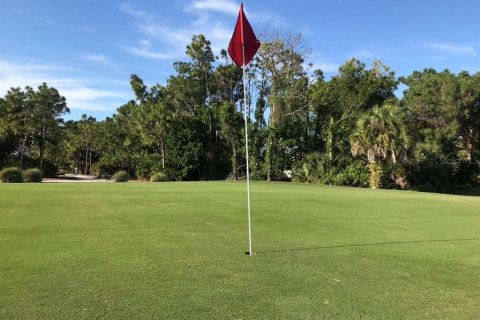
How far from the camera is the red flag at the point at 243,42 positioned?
21.2ft

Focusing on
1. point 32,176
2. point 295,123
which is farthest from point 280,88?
point 32,176

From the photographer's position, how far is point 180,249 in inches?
246

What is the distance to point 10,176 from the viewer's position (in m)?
23.2

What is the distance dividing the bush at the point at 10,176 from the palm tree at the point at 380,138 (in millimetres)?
20021

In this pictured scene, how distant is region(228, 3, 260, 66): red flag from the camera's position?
647 cm

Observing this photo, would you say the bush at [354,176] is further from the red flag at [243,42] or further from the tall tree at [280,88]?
the red flag at [243,42]

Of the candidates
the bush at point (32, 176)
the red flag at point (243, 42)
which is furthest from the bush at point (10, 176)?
the red flag at point (243, 42)

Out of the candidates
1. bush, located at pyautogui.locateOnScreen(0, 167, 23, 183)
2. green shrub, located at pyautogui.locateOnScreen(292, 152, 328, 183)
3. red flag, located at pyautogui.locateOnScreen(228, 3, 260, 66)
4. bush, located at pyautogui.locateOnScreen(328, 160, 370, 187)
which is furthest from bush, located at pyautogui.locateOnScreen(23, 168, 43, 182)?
red flag, located at pyautogui.locateOnScreen(228, 3, 260, 66)

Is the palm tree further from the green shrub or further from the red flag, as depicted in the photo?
the red flag

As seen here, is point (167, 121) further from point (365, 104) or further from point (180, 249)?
point (180, 249)

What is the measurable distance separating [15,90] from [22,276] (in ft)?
145

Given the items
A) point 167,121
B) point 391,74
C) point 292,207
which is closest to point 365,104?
point 391,74

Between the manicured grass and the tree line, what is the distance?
62.9ft

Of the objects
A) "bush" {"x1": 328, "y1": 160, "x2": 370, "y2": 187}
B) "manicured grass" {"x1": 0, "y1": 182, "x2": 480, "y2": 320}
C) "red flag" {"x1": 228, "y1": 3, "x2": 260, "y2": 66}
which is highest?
"red flag" {"x1": 228, "y1": 3, "x2": 260, "y2": 66}
